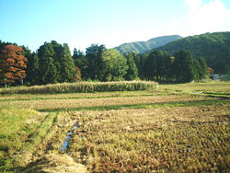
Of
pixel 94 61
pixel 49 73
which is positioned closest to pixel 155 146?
pixel 49 73

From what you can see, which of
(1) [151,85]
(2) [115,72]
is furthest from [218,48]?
(1) [151,85]

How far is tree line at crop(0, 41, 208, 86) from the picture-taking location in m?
37.4

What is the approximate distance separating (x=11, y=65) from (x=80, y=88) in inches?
914

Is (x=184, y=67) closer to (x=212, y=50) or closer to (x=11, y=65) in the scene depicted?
(x=11, y=65)

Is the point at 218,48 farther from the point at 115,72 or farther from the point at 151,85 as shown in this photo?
the point at 151,85

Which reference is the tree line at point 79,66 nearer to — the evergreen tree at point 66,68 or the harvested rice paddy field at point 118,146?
the evergreen tree at point 66,68

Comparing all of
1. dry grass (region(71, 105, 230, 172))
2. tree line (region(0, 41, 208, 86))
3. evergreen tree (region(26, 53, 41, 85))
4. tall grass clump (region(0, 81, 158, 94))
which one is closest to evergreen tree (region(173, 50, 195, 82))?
tree line (region(0, 41, 208, 86))

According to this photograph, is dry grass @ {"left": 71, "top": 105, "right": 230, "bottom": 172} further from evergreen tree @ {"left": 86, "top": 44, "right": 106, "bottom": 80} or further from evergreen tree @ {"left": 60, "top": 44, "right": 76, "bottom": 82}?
evergreen tree @ {"left": 86, "top": 44, "right": 106, "bottom": 80}

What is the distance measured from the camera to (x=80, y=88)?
26203mm

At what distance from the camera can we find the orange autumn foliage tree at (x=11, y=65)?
35656mm

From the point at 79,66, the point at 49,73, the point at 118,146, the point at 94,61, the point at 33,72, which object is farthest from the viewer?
the point at 79,66

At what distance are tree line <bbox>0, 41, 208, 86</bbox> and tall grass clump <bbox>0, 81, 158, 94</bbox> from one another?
655 centimetres

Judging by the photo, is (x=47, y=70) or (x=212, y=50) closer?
(x=47, y=70)

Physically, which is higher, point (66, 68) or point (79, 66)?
point (79, 66)
